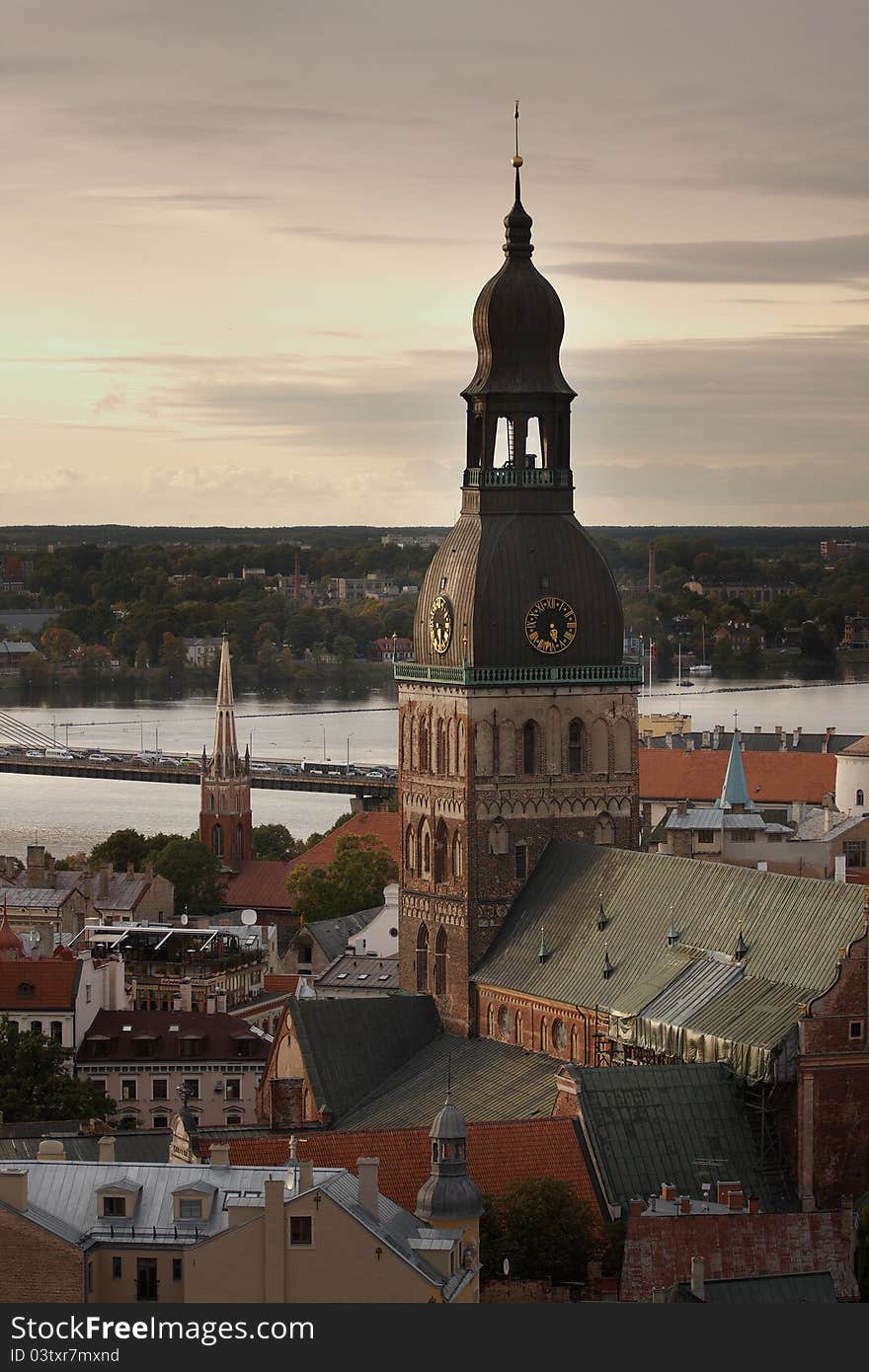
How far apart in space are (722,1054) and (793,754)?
58468 mm

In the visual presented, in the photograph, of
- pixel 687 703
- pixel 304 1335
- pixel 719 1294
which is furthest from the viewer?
pixel 687 703

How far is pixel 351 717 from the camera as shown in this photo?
190250 mm

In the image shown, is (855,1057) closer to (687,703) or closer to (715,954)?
(715,954)

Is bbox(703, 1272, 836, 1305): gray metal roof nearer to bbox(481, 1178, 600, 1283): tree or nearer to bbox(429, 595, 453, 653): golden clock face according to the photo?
bbox(481, 1178, 600, 1283): tree

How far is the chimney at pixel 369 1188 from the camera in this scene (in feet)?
133

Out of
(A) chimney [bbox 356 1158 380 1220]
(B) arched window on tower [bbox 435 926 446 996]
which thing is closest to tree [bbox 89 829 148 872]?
(B) arched window on tower [bbox 435 926 446 996]

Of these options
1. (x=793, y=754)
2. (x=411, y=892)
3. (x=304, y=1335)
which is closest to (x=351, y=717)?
(x=793, y=754)

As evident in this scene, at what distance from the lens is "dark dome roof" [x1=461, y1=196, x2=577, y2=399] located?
5981cm

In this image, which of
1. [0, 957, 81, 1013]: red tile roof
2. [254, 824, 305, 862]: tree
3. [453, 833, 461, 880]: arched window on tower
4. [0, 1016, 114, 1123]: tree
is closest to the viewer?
[0, 1016, 114, 1123]: tree

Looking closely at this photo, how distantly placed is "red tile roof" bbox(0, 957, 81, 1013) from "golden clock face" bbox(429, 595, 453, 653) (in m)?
14.9

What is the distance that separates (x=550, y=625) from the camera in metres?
59.1

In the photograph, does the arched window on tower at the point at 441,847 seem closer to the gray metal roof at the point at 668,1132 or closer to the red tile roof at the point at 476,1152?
the gray metal roof at the point at 668,1132

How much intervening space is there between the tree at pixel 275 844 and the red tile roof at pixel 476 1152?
63268mm

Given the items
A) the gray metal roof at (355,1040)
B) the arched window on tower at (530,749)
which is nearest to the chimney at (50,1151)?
the gray metal roof at (355,1040)
